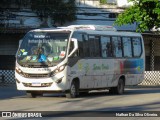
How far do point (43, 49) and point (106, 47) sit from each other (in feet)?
13.5

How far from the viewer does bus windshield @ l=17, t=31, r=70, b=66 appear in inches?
878

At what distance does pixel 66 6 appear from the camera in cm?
4519

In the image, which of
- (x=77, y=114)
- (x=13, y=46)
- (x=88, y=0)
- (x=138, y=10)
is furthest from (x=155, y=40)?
(x=77, y=114)

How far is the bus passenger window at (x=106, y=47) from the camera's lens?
1006 inches

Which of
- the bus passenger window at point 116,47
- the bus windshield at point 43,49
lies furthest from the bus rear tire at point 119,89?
the bus windshield at point 43,49

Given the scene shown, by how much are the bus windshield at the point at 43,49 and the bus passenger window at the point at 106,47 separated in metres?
3.15

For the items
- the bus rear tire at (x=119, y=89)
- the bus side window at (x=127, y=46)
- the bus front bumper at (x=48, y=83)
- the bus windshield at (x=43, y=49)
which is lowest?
the bus rear tire at (x=119, y=89)

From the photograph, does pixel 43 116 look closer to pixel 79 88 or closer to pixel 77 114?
pixel 77 114

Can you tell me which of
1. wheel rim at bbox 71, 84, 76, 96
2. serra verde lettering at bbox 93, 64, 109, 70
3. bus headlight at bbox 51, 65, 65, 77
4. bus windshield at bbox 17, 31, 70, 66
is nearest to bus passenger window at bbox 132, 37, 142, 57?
serra verde lettering at bbox 93, 64, 109, 70

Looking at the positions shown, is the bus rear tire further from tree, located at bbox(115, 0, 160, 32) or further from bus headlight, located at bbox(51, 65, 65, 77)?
bus headlight, located at bbox(51, 65, 65, 77)

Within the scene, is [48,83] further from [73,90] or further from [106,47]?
[106,47]

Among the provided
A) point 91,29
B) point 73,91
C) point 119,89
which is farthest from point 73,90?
point 119,89

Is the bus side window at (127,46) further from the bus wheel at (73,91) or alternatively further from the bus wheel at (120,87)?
the bus wheel at (73,91)

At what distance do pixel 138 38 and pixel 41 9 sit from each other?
17.5 metres
